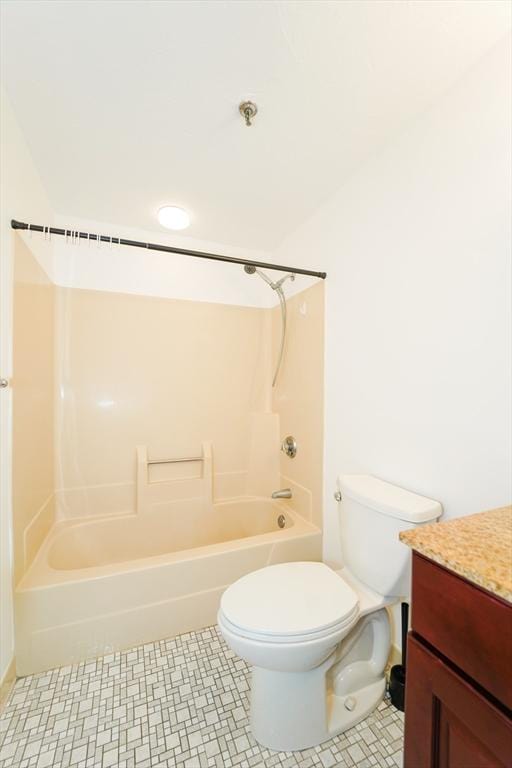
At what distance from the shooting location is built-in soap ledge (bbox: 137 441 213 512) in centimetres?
209

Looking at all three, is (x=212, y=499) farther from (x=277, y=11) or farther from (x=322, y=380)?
(x=277, y=11)

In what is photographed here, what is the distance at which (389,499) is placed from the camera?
1141mm

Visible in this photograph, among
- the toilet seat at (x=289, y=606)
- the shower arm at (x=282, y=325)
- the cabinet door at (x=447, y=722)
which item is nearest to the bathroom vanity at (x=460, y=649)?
the cabinet door at (x=447, y=722)

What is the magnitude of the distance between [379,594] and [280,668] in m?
0.42

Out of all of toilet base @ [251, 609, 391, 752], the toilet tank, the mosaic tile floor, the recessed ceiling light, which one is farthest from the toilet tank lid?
the recessed ceiling light

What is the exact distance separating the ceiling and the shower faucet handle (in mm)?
1482

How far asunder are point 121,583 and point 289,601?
815mm

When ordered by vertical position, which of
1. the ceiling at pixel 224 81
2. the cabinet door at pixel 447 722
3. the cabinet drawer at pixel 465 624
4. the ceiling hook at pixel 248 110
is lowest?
the cabinet door at pixel 447 722

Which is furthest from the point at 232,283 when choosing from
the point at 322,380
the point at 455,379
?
the point at 455,379

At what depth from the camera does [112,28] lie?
3.06ft

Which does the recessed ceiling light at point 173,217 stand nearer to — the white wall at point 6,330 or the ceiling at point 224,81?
the ceiling at point 224,81

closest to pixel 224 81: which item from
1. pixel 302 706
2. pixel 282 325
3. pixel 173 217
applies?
pixel 173 217

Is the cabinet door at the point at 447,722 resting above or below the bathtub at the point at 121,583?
above

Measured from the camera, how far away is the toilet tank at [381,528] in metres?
1.07
